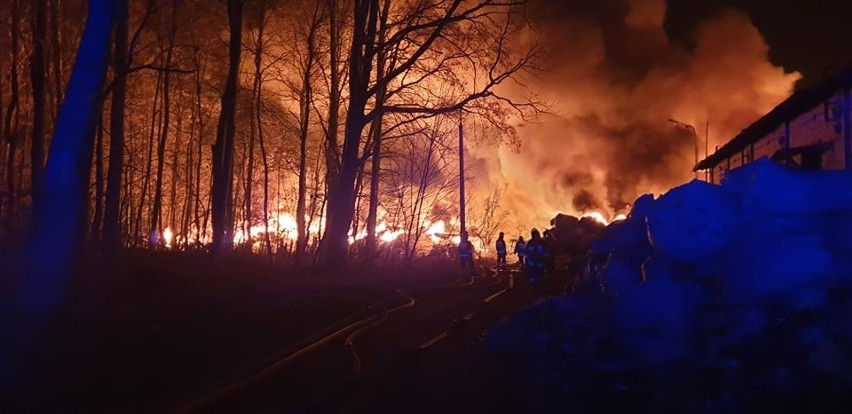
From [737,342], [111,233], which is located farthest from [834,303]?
[111,233]

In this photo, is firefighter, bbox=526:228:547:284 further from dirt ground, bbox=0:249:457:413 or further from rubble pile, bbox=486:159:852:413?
rubble pile, bbox=486:159:852:413

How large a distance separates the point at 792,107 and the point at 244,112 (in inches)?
910

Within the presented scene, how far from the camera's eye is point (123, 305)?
12258mm

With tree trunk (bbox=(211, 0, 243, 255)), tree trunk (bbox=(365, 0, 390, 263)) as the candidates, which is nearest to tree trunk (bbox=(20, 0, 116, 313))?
tree trunk (bbox=(211, 0, 243, 255))

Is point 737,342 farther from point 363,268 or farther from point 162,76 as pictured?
point 162,76

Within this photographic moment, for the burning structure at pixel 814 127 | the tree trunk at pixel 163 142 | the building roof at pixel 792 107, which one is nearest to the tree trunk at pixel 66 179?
the burning structure at pixel 814 127

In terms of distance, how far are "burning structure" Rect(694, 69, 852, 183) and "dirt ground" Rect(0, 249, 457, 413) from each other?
28.5 feet

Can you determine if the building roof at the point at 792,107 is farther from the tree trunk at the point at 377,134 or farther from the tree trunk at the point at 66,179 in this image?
the tree trunk at the point at 66,179

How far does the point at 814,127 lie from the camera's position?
1755 centimetres

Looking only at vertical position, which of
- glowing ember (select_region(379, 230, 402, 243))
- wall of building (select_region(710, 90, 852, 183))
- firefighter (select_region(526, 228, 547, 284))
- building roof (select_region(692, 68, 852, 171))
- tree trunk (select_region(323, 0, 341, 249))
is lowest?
firefighter (select_region(526, 228, 547, 284))

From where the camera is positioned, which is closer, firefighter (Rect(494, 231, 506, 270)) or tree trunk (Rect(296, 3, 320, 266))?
tree trunk (Rect(296, 3, 320, 266))

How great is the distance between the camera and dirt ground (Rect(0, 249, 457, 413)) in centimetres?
748

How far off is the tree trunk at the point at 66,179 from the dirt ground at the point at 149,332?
45 centimetres

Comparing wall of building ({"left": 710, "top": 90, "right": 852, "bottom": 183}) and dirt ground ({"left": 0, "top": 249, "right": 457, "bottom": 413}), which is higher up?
wall of building ({"left": 710, "top": 90, "right": 852, "bottom": 183})
